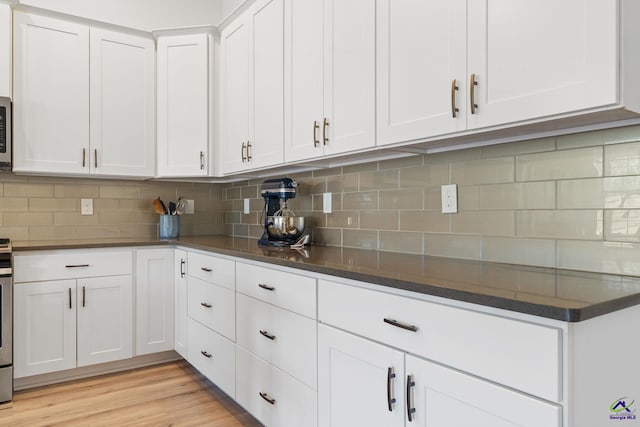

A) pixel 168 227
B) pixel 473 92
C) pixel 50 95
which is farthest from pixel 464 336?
pixel 50 95

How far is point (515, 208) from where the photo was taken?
1609 mm

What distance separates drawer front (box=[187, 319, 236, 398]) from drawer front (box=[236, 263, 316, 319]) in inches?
15.3

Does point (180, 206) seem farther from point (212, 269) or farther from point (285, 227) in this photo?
point (285, 227)

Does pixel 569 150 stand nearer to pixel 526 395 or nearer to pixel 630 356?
pixel 630 356

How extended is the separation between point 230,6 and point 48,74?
144 centimetres

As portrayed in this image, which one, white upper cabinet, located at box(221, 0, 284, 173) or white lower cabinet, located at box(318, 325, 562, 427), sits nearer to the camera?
white lower cabinet, located at box(318, 325, 562, 427)

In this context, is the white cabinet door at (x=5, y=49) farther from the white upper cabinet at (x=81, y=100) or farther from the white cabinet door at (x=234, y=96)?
the white cabinet door at (x=234, y=96)

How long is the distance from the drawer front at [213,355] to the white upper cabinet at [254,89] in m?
1.02

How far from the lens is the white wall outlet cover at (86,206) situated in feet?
10.4

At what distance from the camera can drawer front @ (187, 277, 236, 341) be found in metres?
2.28

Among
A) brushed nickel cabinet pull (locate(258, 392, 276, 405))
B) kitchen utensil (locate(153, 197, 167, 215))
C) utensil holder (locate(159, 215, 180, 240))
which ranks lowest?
brushed nickel cabinet pull (locate(258, 392, 276, 405))

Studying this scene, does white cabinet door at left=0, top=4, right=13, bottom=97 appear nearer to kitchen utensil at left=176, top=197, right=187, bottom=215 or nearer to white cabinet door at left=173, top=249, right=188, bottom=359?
kitchen utensil at left=176, top=197, right=187, bottom=215

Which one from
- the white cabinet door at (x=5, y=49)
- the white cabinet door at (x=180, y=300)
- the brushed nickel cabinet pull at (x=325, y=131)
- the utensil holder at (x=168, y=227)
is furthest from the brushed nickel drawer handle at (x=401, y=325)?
the white cabinet door at (x=5, y=49)

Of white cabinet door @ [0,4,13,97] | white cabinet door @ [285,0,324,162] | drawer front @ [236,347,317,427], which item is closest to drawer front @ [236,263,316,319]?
drawer front @ [236,347,317,427]
